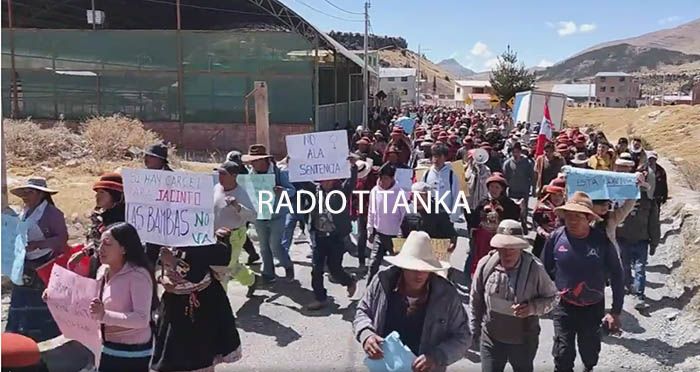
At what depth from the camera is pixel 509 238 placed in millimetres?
4699

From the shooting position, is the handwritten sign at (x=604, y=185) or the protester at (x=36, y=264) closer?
the protester at (x=36, y=264)

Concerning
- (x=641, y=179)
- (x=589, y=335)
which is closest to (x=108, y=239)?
(x=589, y=335)

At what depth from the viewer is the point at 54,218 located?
18.4ft

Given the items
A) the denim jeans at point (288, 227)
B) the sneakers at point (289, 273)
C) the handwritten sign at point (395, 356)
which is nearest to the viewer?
the handwritten sign at point (395, 356)

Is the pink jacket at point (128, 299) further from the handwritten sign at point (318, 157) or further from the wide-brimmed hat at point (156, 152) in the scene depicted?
the handwritten sign at point (318, 157)

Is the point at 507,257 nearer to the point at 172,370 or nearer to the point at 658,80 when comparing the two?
the point at 172,370

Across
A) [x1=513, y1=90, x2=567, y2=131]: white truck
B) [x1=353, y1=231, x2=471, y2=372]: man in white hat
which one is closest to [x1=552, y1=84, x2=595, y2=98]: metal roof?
[x1=513, y1=90, x2=567, y2=131]: white truck

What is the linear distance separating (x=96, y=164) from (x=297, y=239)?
829 cm

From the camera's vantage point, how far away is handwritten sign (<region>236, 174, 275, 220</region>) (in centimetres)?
824

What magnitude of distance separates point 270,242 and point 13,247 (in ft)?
12.3

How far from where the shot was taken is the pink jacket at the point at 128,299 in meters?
4.12

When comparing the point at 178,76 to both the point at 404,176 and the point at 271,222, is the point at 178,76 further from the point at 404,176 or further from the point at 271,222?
the point at 271,222

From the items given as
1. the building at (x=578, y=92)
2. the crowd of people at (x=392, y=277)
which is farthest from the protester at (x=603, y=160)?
the building at (x=578, y=92)

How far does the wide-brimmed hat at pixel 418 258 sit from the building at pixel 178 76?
19487mm
